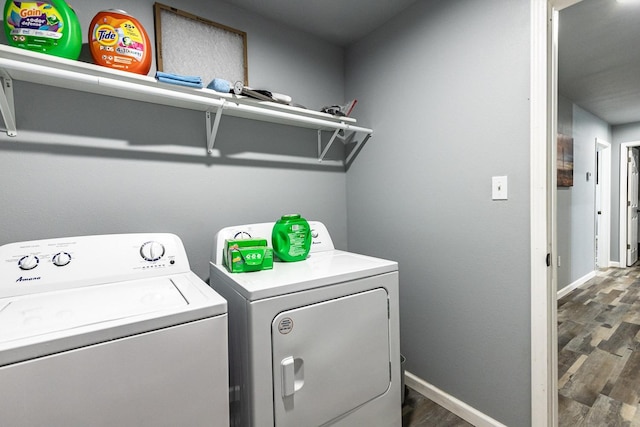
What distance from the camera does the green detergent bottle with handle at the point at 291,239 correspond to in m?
1.47

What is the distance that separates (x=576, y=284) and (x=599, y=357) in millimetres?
2158

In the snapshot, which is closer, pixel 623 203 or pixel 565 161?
pixel 565 161

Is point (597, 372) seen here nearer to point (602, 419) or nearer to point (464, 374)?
point (602, 419)

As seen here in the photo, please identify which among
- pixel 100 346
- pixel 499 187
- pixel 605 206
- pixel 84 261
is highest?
pixel 499 187

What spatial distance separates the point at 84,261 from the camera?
1.17 meters

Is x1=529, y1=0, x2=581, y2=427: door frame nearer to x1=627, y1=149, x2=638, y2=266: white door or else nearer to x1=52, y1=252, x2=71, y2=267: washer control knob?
x1=52, y1=252, x2=71, y2=267: washer control knob

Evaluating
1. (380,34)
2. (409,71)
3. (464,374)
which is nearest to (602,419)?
(464,374)

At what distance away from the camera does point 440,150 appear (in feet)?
5.52

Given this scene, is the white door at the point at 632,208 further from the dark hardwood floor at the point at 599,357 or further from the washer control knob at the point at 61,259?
Result: the washer control knob at the point at 61,259

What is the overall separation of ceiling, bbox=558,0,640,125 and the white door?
4.84 feet

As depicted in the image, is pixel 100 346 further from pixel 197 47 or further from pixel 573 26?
pixel 573 26

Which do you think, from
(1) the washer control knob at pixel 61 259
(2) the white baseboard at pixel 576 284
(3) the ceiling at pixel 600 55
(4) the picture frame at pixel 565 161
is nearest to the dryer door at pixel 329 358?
(1) the washer control knob at pixel 61 259

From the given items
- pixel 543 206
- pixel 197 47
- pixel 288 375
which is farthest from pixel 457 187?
pixel 197 47

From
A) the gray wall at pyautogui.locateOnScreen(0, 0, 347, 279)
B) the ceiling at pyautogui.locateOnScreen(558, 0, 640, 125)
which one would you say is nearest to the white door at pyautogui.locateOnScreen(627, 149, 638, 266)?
the ceiling at pyautogui.locateOnScreen(558, 0, 640, 125)
